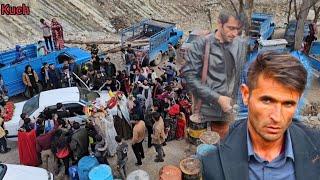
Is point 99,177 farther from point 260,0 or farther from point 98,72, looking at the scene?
point 260,0

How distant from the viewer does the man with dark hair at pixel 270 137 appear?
1.97m

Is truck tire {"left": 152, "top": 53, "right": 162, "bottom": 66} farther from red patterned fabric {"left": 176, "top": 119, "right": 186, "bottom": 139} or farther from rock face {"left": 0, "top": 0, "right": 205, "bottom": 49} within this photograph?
red patterned fabric {"left": 176, "top": 119, "right": 186, "bottom": 139}

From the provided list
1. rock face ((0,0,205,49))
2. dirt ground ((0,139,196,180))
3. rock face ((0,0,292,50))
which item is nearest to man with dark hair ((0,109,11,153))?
dirt ground ((0,139,196,180))

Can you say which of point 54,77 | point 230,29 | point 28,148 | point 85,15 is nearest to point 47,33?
point 54,77

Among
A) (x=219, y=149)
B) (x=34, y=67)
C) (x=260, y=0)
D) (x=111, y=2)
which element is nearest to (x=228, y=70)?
(x=219, y=149)

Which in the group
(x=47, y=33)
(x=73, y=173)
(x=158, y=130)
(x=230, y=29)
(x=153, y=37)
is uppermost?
(x=230, y=29)

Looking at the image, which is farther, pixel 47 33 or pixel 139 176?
pixel 47 33

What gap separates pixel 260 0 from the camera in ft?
96.2

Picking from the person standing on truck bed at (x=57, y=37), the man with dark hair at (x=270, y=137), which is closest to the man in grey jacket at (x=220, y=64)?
the man with dark hair at (x=270, y=137)

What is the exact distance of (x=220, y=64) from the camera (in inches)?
148

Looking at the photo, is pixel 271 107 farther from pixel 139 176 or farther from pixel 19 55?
pixel 19 55

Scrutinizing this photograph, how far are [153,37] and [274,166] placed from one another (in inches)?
582

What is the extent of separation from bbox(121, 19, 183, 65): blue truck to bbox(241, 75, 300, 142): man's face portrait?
13850mm

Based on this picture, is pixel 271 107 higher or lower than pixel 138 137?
higher
